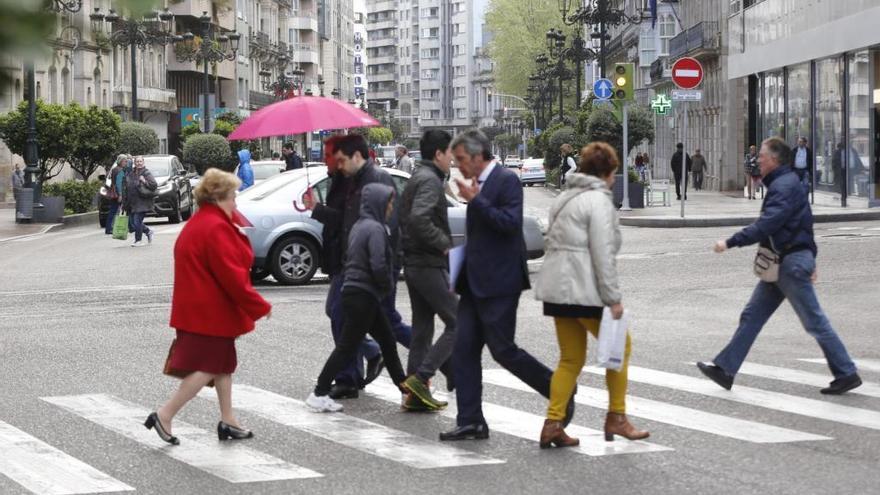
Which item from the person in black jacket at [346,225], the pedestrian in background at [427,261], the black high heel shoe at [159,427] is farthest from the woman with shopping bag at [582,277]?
the black high heel shoe at [159,427]

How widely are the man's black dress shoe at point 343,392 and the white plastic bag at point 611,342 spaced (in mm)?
2727

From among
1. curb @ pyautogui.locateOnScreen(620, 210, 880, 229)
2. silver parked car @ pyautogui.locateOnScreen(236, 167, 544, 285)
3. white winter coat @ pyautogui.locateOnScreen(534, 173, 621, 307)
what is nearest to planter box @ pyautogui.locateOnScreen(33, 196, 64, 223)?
curb @ pyautogui.locateOnScreen(620, 210, 880, 229)

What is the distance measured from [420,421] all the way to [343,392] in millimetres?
1070

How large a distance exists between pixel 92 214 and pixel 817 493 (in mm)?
36174

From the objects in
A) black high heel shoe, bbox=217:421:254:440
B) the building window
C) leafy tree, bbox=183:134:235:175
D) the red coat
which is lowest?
black high heel shoe, bbox=217:421:254:440

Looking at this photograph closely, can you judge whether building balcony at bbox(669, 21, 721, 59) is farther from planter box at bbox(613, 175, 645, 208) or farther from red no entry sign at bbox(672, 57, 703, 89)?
red no entry sign at bbox(672, 57, 703, 89)

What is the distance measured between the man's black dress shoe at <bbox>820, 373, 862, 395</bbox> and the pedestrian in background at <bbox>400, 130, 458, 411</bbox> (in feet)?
8.03

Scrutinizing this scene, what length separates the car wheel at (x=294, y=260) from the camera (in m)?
19.0

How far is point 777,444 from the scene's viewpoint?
8031 mm

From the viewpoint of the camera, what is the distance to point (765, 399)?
962 centimetres

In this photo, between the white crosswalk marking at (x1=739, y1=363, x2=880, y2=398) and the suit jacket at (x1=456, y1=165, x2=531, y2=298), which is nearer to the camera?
the suit jacket at (x1=456, y1=165, x2=531, y2=298)

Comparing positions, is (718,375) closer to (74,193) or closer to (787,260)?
(787,260)

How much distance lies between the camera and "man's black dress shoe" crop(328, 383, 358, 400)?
10.0m

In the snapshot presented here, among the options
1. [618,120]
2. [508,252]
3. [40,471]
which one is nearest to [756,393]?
[508,252]
